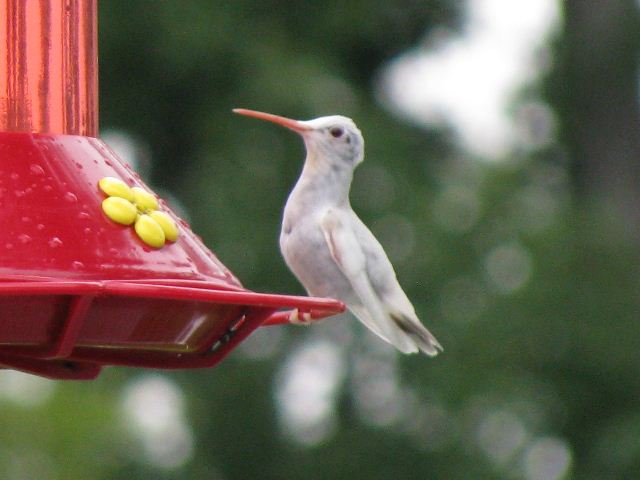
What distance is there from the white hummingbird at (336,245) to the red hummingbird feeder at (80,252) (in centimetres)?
112

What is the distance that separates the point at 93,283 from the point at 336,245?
2.39 m

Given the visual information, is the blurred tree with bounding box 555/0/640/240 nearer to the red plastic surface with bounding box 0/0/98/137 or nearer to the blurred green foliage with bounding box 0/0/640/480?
the blurred green foliage with bounding box 0/0/640/480

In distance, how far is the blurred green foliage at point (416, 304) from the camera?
12.4m

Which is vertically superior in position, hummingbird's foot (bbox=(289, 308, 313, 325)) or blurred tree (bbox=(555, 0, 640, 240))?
hummingbird's foot (bbox=(289, 308, 313, 325))

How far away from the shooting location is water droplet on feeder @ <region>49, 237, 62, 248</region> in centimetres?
396

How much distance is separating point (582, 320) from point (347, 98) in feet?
8.07

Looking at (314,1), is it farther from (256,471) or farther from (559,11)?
(256,471)

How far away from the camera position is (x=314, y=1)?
45.6 feet

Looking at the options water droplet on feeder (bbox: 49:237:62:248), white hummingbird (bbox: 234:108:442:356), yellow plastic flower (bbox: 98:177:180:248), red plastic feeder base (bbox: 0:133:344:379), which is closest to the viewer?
red plastic feeder base (bbox: 0:133:344:379)

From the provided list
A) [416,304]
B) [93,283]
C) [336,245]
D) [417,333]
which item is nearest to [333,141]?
[336,245]

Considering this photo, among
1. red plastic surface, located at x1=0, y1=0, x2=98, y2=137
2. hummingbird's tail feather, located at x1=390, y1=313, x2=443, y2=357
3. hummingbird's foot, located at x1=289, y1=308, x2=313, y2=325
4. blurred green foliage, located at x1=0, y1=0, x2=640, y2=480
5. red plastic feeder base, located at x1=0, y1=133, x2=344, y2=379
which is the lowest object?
blurred green foliage, located at x1=0, y1=0, x2=640, y2=480

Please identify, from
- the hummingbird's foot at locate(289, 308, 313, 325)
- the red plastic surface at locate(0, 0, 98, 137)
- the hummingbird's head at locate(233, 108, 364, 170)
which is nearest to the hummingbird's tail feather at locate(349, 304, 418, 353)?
the hummingbird's head at locate(233, 108, 364, 170)

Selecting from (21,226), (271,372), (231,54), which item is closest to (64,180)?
(21,226)

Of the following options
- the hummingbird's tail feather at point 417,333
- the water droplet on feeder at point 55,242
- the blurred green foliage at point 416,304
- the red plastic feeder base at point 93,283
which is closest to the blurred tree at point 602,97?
the blurred green foliage at point 416,304
